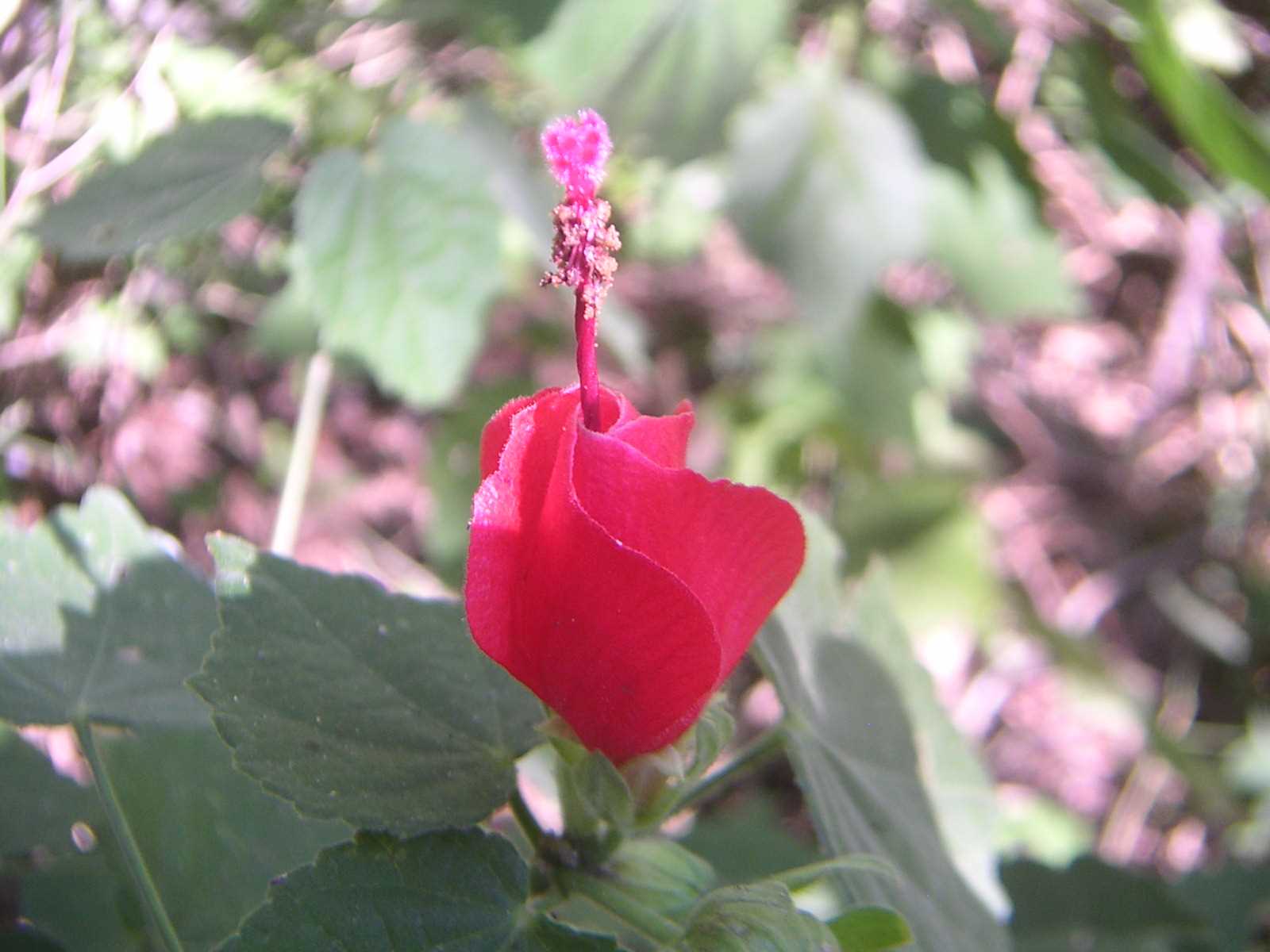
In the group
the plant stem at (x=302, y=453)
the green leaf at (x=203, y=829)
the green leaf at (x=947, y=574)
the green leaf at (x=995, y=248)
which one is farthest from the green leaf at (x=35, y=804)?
the green leaf at (x=995, y=248)

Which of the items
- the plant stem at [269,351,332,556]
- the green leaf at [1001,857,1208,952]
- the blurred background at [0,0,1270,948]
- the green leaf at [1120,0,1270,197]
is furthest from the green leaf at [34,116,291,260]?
the green leaf at [1001,857,1208,952]

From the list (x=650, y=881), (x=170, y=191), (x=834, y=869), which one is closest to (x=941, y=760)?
(x=834, y=869)

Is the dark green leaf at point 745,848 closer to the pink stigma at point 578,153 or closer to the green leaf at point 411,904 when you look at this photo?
the green leaf at point 411,904

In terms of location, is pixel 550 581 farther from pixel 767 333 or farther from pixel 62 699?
pixel 767 333

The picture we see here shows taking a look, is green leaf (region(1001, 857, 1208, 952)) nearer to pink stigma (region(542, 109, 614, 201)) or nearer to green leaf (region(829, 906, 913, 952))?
green leaf (region(829, 906, 913, 952))

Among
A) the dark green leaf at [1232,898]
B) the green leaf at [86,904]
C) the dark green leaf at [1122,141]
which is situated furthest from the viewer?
the dark green leaf at [1122,141]

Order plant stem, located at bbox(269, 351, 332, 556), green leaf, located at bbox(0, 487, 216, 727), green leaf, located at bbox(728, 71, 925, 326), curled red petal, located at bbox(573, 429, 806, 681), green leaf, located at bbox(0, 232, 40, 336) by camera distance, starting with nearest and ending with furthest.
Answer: curled red petal, located at bbox(573, 429, 806, 681) < green leaf, located at bbox(0, 487, 216, 727) < green leaf, located at bbox(0, 232, 40, 336) < plant stem, located at bbox(269, 351, 332, 556) < green leaf, located at bbox(728, 71, 925, 326)
